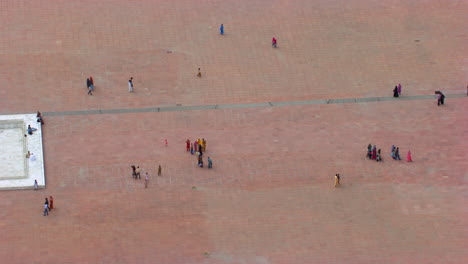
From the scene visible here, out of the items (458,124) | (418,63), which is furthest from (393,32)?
(458,124)

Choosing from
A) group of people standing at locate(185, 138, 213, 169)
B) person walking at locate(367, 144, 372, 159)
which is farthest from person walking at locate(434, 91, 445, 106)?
group of people standing at locate(185, 138, 213, 169)

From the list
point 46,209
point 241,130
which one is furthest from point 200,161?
point 46,209

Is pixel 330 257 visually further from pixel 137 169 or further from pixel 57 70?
pixel 57 70

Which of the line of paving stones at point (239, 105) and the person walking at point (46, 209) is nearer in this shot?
the person walking at point (46, 209)

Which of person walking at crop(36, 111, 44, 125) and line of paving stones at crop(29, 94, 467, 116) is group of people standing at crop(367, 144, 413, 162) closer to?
line of paving stones at crop(29, 94, 467, 116)

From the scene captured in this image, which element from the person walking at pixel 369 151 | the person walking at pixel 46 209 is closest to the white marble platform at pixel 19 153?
the person walking at pixel 46 209

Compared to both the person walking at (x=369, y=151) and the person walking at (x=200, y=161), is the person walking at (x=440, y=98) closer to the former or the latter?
the person walking at (x=369, y=151)

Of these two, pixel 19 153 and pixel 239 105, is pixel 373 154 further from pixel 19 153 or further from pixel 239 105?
pixel 19 153
